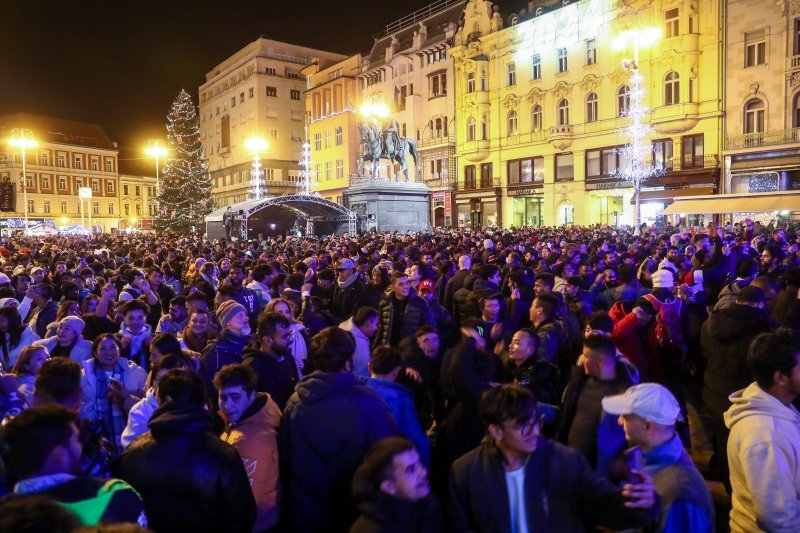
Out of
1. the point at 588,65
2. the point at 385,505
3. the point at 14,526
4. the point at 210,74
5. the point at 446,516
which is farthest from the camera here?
the point at 210,74

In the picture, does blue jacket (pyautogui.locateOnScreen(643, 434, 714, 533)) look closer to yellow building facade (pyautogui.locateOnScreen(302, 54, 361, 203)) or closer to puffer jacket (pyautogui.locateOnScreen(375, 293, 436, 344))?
puffer jacket (pyautogui.locateOnScreen(375, 293, 436, 344))

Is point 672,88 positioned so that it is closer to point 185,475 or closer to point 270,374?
point 270,374

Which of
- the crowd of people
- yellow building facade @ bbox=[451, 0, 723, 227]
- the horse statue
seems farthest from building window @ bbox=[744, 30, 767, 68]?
the crowd of people

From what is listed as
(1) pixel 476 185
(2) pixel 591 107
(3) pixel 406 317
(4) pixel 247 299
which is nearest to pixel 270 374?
(3) pixel 406 317

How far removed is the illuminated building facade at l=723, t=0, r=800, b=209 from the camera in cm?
3219

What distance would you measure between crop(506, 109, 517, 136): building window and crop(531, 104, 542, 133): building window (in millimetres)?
1617

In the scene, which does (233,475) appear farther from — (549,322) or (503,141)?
(503,141)

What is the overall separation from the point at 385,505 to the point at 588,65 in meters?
44.0

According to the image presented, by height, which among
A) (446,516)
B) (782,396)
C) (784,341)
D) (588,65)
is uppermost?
(588,65)

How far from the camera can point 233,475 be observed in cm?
293

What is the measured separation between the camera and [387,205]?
30641mm

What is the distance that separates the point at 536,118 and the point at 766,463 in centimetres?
4543

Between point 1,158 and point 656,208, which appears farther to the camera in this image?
point 1,158

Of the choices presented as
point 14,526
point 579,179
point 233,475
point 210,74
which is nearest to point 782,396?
point 233,475
